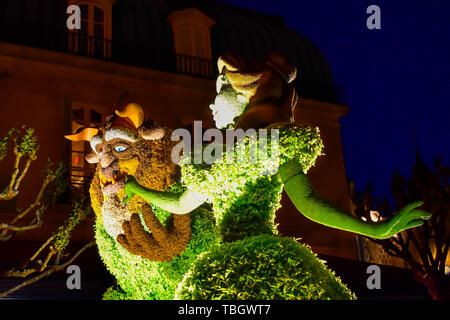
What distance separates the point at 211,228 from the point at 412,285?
10.1m

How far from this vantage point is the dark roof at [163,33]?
11141 mm

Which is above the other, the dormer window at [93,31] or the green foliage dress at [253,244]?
the dormer window at [93,31]

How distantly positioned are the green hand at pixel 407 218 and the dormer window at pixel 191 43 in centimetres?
1061

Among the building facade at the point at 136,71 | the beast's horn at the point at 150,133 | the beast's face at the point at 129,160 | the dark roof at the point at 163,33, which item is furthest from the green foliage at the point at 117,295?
the dark roof at the point at 163,33

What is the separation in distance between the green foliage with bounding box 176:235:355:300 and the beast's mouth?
1.47 m

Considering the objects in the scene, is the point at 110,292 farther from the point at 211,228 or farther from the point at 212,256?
the point at 212,256

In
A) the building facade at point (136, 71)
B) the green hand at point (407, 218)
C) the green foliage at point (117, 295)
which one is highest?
the building facade at point (136, 71)

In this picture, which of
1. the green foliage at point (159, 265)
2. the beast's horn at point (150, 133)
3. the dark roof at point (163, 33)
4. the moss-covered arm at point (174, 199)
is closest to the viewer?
the moss-covered arm at point (174, 199)

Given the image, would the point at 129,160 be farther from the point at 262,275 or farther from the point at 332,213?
the point at 332,213

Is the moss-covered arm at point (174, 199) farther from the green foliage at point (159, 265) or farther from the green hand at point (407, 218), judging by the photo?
the green hand at point (407, 218)

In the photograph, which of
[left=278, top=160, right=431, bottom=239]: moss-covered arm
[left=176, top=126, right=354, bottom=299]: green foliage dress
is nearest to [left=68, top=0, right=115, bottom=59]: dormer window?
[left=176, top=126, right=354, bottom=299]: green foliage dress

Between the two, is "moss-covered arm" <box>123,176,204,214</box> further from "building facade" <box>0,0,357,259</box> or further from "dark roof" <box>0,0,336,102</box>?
"dark roof" <box>0,0,336,102</box>

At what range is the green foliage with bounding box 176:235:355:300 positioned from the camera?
2945mm

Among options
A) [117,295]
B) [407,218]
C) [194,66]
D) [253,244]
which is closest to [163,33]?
[194,66]
